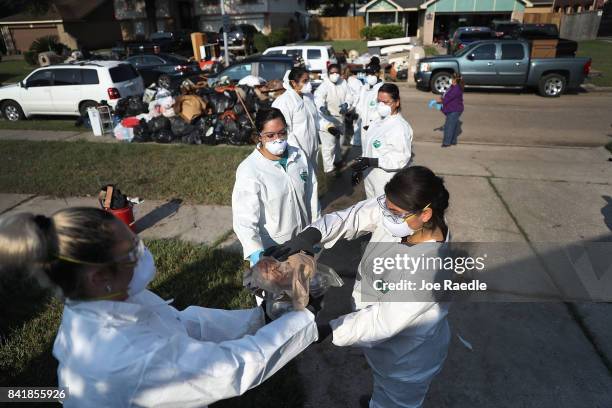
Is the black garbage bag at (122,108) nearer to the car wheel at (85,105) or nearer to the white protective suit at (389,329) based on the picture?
the car wheel at (85,105)

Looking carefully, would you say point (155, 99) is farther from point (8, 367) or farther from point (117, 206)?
point (8, 367)

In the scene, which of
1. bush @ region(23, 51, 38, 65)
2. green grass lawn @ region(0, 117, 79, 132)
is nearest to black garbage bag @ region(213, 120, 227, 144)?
green grass lawn @ region(0, 117, 79, 132)

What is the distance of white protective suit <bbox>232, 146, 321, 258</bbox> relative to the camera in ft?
9.97

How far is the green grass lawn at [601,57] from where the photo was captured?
1636 cm

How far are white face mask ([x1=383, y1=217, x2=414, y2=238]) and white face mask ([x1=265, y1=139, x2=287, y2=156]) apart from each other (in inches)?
49.2

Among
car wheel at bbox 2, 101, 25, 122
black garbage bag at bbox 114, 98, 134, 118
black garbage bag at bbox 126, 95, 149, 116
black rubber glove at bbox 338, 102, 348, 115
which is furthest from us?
car wheel at bbox 2, 101, 25, 122

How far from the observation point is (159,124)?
32.7 ft

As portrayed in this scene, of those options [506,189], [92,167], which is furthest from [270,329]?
[92,167]

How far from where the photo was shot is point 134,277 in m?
1.59

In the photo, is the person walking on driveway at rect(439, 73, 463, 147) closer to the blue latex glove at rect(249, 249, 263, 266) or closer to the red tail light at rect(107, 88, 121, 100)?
the blue latex glove at rect(249, 249, 263, 266)

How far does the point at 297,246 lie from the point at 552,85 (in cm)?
1565

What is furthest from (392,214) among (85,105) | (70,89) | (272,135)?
(70,89)

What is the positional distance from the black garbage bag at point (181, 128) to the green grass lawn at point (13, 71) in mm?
17600

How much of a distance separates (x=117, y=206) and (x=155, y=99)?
682cm
